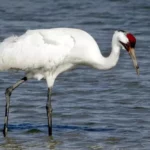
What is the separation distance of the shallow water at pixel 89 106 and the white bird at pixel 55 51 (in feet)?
1.11

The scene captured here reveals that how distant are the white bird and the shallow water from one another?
1.11 feet

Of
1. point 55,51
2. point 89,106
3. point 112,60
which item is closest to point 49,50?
point 55,51

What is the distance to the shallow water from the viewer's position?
424 inches

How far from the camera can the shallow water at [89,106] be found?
10.8 m

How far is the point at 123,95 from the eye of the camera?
42.2 feet

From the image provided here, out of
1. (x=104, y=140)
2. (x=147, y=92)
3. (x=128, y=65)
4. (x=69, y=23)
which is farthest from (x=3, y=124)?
(x=69, y=23)

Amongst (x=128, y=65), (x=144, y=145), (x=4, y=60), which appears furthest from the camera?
(x=128, y=65)

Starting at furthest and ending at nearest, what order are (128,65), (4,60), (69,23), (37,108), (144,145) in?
(69,23), (128,65), (37,108), (4,60), (144,145)

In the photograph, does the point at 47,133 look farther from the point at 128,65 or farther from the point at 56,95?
the point at 128,65

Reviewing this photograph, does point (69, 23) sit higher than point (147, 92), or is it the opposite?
point (69, 23)

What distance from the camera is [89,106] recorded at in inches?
483

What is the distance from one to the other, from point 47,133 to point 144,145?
1.37 metres

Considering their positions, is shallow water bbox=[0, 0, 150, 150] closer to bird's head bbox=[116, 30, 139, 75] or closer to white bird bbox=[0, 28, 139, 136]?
white bird bbox=[0, 28, 139, 136]

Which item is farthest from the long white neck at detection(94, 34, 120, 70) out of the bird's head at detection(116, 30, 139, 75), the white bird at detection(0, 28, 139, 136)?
the bird's head at detection(116, 30, 139, 75)
